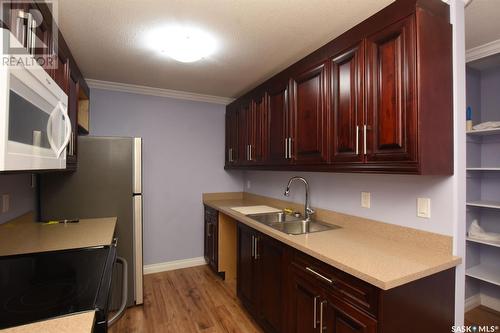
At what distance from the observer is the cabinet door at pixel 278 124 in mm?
2221

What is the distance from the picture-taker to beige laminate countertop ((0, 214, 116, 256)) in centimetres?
146

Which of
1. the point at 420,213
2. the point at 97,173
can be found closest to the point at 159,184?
the point at 97,173

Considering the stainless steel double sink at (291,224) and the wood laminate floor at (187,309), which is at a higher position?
the stainless steel double sink at (291,224)

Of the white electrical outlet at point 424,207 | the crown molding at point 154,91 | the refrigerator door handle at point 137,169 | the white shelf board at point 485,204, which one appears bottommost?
the white shelf board at point 485,204

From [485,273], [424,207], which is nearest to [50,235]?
[424,207]

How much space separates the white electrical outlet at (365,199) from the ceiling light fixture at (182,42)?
5.45ft

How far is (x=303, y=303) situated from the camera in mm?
1577

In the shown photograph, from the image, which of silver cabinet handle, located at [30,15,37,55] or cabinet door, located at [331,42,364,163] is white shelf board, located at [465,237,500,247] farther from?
silver cabinet handle, located at [30,15,37,55]

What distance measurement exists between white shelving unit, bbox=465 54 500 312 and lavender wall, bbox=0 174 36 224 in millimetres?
3641

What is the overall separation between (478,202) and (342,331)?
78.1 inches

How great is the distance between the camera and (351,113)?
1584mm

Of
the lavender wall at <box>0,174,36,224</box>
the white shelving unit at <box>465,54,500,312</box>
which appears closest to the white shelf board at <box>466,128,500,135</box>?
the white shelving unit at <box>465,54,500,312</box>

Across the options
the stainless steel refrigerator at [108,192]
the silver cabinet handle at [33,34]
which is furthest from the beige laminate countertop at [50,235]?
the silver cabinet handle at [33,34]

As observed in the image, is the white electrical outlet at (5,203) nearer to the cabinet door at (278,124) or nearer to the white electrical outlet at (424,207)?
the cabinet door at (278,124)
